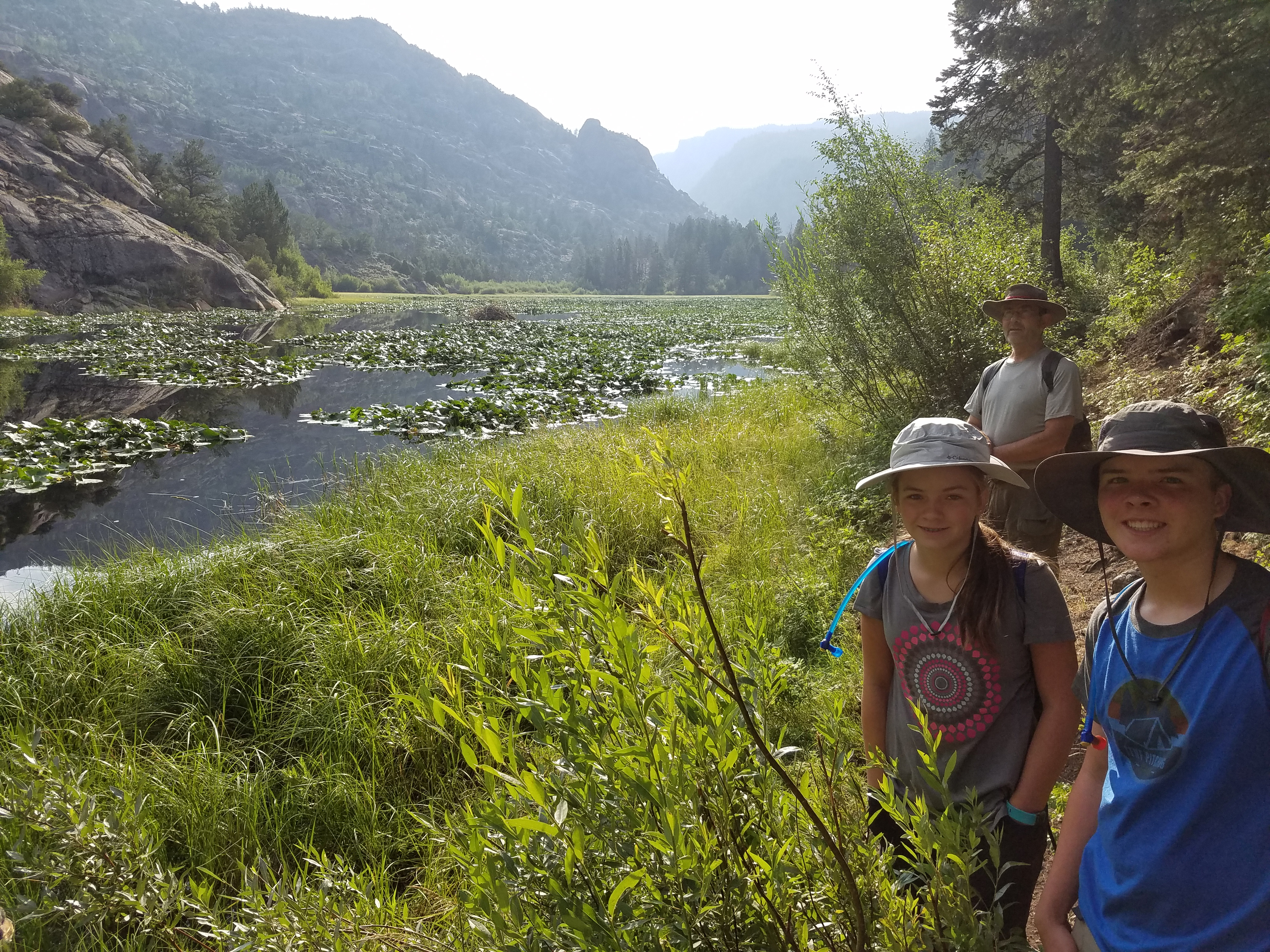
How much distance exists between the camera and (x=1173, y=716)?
4.01 ft

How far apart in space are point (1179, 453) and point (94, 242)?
44947 mm

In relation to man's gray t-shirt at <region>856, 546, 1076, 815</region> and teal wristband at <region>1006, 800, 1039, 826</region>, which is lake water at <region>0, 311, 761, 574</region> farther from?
teal wristband at <region>1006, 800, 1039, 826</region>

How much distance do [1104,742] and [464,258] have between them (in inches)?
4849

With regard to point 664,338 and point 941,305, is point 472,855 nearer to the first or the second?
point 941,305

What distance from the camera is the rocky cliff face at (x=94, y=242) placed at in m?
32.7

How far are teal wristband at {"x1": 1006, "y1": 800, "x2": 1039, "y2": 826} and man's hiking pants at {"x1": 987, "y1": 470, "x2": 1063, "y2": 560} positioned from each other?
1988 millimetres

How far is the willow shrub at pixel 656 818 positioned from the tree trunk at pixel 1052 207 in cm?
1788

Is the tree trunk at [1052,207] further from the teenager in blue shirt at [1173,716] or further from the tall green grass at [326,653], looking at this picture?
the teenager in blue shirt at [1173,716]

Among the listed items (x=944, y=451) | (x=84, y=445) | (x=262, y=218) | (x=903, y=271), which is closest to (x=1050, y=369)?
(x=944, y=451)

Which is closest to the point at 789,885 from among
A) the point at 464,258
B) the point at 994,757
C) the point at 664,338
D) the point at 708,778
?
the point at 708,778

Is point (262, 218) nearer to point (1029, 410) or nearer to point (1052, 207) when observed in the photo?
point (1052, 207)

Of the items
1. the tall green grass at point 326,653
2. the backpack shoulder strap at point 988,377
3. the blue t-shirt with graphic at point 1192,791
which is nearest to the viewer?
the blue t-shirt with graphic at point 1192,791

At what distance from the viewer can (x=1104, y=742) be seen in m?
1.42

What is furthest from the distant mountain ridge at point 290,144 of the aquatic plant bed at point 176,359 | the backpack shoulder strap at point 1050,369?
the backpack shoulder strap at point 1050,369
